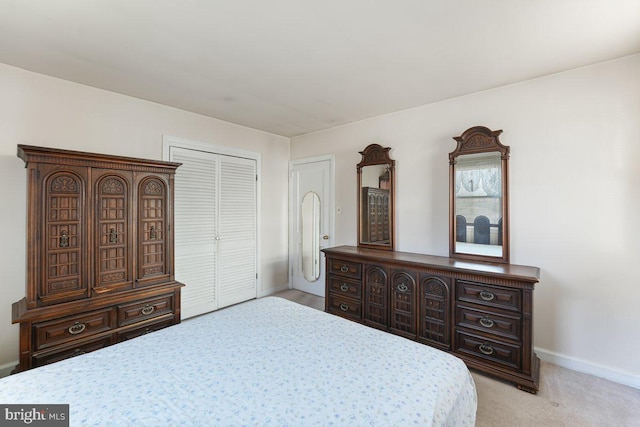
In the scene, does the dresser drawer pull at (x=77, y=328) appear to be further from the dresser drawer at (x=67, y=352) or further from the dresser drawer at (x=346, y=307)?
the dresser drawer at (x=346, y=307)

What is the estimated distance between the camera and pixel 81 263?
2252 mm

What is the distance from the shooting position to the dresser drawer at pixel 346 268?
315cm

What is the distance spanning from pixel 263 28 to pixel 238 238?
110 inches

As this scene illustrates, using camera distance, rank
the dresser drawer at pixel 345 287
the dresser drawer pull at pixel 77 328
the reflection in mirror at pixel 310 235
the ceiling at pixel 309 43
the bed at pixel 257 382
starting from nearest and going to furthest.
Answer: the bed at pixel 257 382 → the ceiling at pixel 309 43 → the dresser drawer pull at pixel 77 328 → the dresser drawer at pixel 345 287 → the reflection in mirror at pixel 310 235

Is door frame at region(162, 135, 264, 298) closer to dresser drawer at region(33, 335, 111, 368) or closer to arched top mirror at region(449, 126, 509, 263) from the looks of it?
dresser drawer at region(33, 335, 111, 368)

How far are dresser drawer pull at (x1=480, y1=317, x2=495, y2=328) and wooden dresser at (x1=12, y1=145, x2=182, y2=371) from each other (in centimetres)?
273

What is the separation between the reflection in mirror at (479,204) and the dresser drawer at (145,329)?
2.91 m

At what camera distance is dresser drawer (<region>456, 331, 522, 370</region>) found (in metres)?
2.20

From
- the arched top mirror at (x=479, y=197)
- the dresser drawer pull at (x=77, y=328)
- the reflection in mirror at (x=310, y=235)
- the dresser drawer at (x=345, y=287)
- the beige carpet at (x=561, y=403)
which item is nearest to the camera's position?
the beige carpet at (x=561, y=403)

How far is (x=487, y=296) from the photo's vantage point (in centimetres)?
233

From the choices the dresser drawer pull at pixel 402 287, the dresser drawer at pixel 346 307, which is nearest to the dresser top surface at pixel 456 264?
the dresser drawer pull at pixel 402 287

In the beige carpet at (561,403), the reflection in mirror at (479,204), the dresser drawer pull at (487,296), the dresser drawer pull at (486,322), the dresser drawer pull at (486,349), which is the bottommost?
the beige carpet at (561,403)

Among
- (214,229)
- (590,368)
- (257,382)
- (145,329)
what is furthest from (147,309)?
(590,368)

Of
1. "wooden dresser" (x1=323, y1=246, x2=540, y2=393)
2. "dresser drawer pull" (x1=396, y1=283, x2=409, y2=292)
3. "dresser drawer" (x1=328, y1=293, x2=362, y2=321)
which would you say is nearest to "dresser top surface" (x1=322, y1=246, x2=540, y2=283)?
"wooden dresser" (x1=323, y1=246, x2=540, y2=393)
